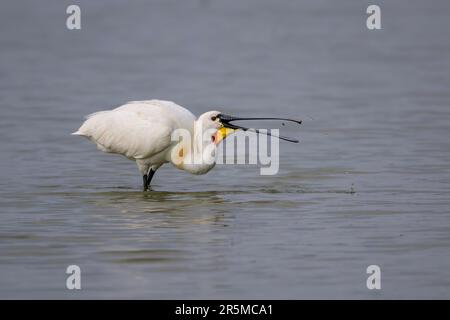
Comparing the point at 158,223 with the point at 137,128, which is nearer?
the point at 158,223

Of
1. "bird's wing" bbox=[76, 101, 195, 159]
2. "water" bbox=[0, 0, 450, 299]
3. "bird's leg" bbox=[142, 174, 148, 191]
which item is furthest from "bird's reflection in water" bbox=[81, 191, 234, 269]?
"bird's wing" bbox=[76, 101, 195, 159]

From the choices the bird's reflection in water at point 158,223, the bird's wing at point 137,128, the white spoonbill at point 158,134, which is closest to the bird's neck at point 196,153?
the white spoonbill at point 158,134

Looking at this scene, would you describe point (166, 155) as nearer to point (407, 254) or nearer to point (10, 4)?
point (407, 254)

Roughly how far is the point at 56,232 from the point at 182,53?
1862 cm

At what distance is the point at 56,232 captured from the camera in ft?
40.4

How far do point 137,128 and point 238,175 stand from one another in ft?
6.35

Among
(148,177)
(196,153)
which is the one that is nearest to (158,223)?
(196,153)

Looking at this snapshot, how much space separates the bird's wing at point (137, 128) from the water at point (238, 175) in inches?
22.5

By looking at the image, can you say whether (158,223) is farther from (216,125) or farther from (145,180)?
(145,180)

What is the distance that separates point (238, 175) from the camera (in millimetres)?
15984

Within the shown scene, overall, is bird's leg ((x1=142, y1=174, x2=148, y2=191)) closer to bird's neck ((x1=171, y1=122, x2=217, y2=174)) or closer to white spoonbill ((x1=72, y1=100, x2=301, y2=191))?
white spoonbill ((x1=72, y1=100, x2=301, y2=191))

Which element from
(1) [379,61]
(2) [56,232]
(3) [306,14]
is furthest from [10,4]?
(2) [56,232]

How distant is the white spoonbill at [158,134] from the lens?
1432cm

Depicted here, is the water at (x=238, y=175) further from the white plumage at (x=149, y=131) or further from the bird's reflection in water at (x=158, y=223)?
the white plumage at (x=149, y=131)
